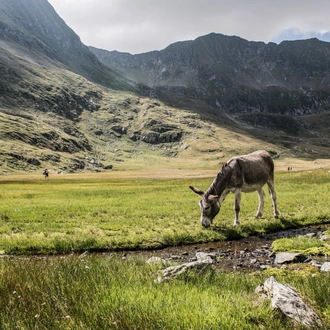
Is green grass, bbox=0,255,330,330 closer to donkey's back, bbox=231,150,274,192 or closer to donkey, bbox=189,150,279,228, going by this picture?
donkey, bbox=189,150,279,228

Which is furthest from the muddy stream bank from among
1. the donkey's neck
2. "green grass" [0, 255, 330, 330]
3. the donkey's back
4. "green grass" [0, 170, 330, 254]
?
"green grass" [0, 255, 330, 330]

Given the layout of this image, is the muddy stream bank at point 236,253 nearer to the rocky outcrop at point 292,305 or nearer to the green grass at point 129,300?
the green grass at point 129,300

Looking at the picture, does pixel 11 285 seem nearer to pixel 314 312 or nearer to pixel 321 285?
pixel 314 312

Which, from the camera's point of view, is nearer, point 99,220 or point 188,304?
point 188,304

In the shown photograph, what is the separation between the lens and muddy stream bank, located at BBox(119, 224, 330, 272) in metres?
12.7

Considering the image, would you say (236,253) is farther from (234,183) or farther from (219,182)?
(234,183)

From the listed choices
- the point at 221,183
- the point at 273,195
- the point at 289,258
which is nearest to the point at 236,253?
the point at 289,258

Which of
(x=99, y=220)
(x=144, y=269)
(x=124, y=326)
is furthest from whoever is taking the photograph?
(x=99, y=220)

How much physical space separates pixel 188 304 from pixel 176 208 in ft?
74.1

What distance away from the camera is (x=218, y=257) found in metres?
13.8

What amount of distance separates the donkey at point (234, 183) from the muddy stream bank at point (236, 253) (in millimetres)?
2649

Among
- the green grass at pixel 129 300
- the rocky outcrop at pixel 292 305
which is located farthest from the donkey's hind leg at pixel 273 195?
the rocky outcrop at pixel 292 305

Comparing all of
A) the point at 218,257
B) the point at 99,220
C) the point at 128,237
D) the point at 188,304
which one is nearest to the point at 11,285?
the point at 188,304

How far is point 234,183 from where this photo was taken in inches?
833
